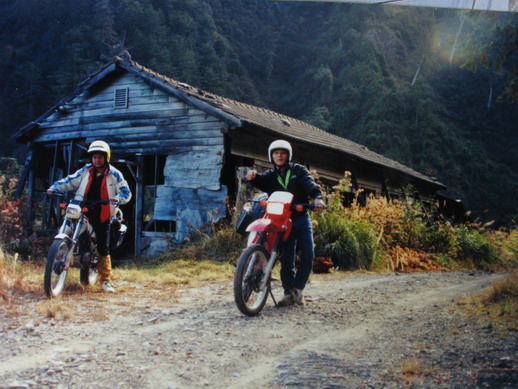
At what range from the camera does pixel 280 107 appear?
58.2 m

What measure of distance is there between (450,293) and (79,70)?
3996 cm

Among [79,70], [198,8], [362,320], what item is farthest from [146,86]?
[198,8]

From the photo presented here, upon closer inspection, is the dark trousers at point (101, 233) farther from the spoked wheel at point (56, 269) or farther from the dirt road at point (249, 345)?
the dirt road at point (249, 345)

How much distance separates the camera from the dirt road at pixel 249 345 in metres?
3.05

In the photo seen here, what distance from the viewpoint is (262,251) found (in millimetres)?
5098

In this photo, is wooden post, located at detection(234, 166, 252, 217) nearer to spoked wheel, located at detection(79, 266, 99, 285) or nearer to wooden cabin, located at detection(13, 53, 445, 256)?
wooden cabin, located at detection(13, 53, 445, 256)

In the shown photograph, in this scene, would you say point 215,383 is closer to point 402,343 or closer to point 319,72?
point 402,343

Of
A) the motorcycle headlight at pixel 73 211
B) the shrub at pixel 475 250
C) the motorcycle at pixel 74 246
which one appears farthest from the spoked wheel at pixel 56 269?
the shrub at pixel 475 250

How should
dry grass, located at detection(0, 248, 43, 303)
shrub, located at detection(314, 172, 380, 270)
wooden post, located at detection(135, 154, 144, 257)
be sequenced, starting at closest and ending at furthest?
dry grass, located at detection(0, 248, 43, 303), shrub, located at detection(314, 172, 380, 270), wooden post, located at detection(135, 154, 144, 257)

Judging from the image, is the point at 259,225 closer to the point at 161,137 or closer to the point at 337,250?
the point at 337,250

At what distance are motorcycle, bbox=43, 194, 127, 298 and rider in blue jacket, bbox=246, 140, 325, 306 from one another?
2304 mm

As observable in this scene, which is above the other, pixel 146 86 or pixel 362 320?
pixel 146 86

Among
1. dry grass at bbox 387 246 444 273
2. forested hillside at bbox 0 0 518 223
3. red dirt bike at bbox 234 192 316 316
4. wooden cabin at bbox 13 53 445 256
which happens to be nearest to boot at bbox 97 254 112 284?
red dirt bike at bbox 234 192 316 316

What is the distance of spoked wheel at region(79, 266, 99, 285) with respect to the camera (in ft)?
21.8
